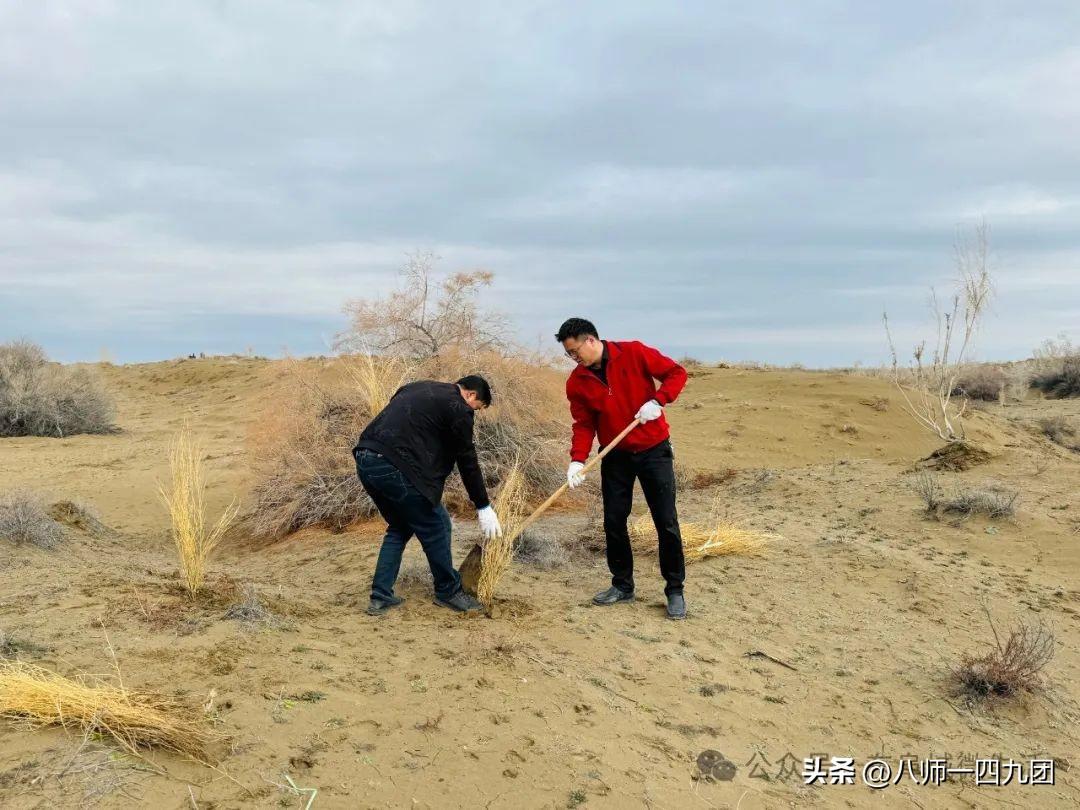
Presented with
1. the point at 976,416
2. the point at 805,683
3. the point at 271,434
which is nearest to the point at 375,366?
the point at 271,434

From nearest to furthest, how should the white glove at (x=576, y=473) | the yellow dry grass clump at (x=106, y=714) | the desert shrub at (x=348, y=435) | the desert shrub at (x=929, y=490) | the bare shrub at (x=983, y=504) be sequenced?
1. the yellow dry grass clump at (x=106, y=714)
2. the white glove at (x=576, y=473)
3. the bare shrub at (x=983, y=504)
4. the desert shrub at (x=929, y=490)
5. the desert shrub at (x=348, y=435)

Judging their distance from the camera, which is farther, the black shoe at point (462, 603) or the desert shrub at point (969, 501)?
the desert shrub at point (969, 501)

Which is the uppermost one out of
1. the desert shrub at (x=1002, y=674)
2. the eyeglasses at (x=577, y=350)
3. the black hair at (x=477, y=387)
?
the eyeglasses at (x=577, y=350)

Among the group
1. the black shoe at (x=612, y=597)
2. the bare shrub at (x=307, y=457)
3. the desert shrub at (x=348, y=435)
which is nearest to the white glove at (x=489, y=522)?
the black shoe at (x=612, y=597)

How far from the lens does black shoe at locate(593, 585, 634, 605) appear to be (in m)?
4.85

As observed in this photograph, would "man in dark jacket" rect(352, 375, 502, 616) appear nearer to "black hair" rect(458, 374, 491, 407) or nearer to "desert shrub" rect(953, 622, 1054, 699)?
"black hair" rect(458, 374, 491, 407)

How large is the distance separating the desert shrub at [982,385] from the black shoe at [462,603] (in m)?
16.9

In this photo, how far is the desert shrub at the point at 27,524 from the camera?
5.75 meters

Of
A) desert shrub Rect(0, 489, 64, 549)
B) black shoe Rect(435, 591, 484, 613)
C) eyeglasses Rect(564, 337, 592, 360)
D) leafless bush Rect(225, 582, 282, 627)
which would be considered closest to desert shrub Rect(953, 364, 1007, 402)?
eyeglasses Rect(564, 337, 592, 360)

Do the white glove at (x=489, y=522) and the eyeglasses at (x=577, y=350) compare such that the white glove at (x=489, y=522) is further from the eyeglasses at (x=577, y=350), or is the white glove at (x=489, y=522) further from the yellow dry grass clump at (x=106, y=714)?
the yellow dry grass clump at (x=106, y=714)

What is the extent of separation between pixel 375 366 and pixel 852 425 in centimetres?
847

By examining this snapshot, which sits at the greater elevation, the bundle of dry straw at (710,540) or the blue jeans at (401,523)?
the blue jeans at (401,523)

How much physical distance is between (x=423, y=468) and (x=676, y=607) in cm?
172

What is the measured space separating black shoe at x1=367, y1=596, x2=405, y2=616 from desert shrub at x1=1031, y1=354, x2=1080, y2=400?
18.7 meters
